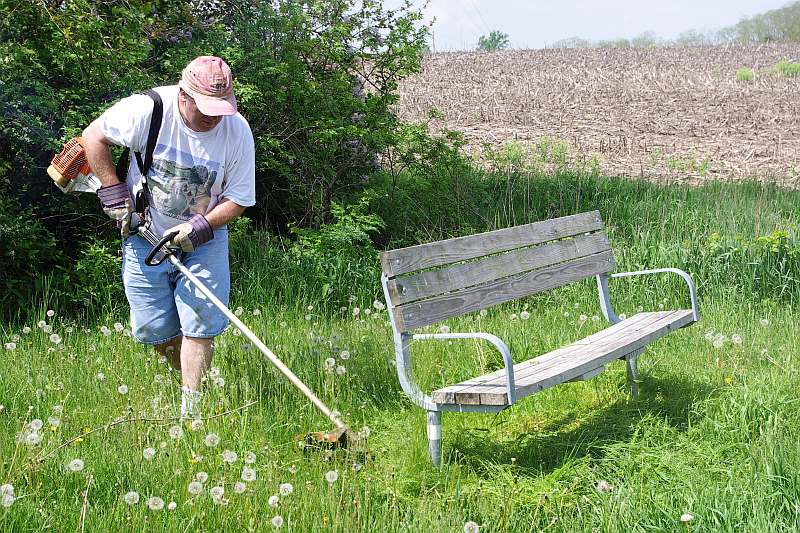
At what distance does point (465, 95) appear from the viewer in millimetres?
19797

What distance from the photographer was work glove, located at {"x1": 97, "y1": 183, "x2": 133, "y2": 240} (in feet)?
14.4

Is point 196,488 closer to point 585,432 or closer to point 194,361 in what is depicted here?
point 194,361

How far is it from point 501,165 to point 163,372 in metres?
7.61

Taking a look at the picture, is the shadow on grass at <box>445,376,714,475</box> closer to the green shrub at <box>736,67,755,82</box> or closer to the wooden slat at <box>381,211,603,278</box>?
the wooden slat at <box>381,211,603,278</box>

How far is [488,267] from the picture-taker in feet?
15.6

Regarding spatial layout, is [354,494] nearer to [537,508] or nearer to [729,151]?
[537,508]

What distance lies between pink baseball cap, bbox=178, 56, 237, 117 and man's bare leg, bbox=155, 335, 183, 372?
1.33 m

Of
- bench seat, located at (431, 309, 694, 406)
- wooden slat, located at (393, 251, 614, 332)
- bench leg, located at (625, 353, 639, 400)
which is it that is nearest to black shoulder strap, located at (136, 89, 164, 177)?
wooden slat, located at (393, 251, 614, 332)

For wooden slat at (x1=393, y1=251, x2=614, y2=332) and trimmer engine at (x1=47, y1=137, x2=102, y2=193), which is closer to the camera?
wooden slat at (x1=393, y1=251, x2=614, y2=332)

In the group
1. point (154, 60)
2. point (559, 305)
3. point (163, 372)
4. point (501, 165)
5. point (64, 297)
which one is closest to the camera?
point (163, 372)

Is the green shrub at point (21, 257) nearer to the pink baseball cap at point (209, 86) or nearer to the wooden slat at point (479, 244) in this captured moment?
the pink baseball cap at point (209, 86)

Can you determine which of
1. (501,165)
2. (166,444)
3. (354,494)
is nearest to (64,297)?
(166,444)

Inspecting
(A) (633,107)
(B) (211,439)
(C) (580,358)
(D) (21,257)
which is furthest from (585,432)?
(A) (633,107)

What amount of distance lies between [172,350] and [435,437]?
1.68 metres
